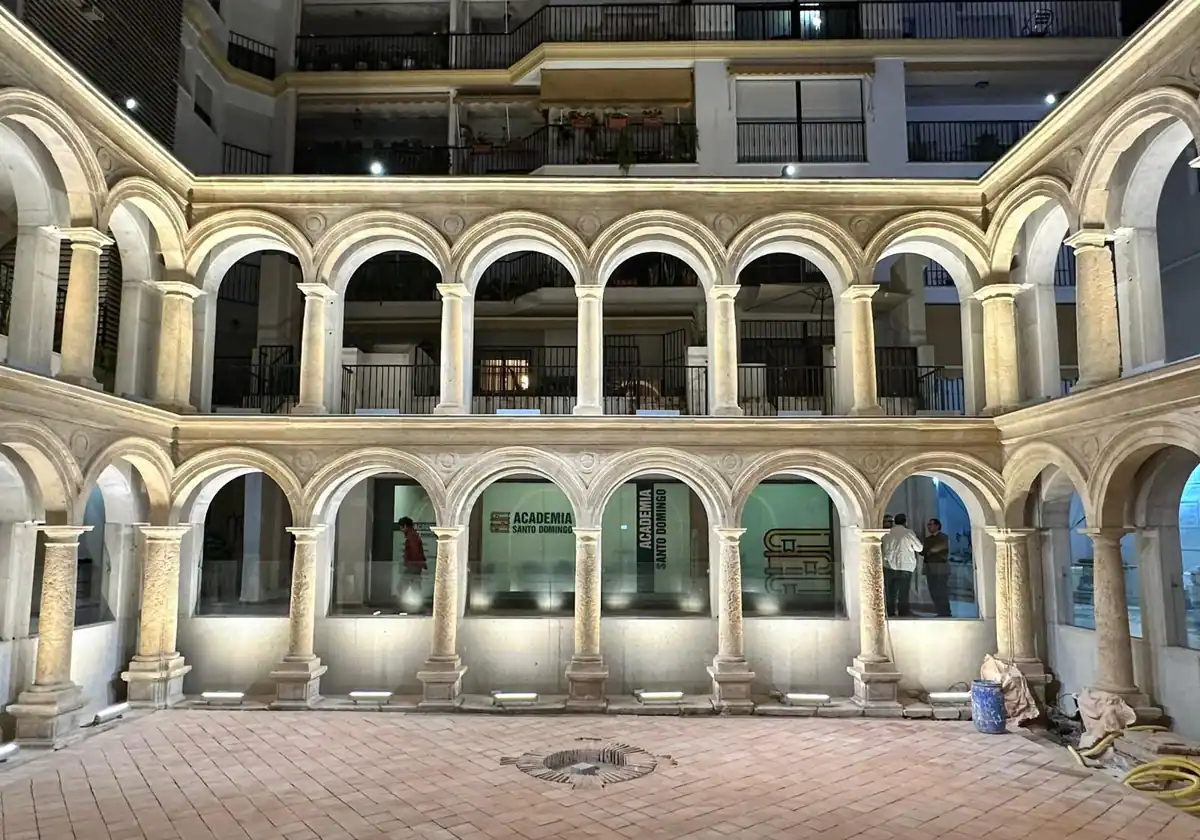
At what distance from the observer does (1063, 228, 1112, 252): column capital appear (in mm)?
10750

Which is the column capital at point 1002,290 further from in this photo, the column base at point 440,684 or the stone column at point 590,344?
the column base at point 440,684

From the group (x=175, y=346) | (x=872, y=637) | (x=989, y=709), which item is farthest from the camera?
(x=175, y=346)

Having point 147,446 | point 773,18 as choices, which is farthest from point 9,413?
point 773,18

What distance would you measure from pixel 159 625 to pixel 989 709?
1250 cm

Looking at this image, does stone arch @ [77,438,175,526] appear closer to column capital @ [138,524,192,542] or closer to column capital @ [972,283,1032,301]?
column capital @ [138,524,192,542]

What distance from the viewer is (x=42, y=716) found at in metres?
10.3

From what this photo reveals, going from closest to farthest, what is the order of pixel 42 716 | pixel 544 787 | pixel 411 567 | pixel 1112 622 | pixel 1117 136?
pixel 544 787 < pixel 1117 136 < pixel 42 716 < pixel 1112 622 < pixel 411 567

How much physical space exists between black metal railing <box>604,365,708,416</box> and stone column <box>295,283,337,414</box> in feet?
20.6

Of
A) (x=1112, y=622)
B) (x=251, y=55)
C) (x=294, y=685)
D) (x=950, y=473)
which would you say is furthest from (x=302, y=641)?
(x=251, y=55)

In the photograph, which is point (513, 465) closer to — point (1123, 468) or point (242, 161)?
point (1123, 468)

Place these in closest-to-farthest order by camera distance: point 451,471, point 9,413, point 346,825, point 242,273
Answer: point 346,825 < point 9,413 < point 451,471 < point 242,273

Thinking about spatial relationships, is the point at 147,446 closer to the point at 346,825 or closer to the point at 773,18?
the point at 346,825

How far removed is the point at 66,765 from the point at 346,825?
4.31 meters

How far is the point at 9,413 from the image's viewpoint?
9570mm
